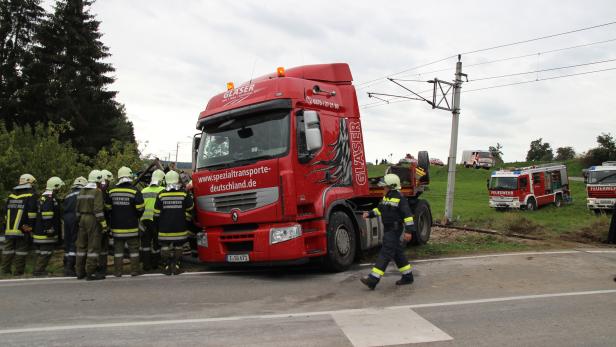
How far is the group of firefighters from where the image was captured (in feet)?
26.8

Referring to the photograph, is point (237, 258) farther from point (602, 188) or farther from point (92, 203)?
point (602, 188)

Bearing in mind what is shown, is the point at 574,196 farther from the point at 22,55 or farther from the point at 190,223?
the point at 22,55

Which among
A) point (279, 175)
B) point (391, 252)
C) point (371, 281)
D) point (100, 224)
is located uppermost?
point (279, 175)

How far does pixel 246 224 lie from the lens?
25.9 ft

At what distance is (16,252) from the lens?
8.61 meters

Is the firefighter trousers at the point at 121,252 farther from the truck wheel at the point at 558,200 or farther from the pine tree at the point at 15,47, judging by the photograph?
the pine tree at the point at 15,47

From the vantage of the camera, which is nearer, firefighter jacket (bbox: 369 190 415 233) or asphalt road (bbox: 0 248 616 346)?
asphalt road (bbox: 0 248 616 346)

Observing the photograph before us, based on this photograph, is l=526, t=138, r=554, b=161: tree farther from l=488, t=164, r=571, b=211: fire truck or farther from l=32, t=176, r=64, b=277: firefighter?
l=32, t=176, r=64, b=277: firefighter

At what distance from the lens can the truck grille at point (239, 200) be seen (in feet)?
24.7

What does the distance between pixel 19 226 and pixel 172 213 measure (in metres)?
2.81

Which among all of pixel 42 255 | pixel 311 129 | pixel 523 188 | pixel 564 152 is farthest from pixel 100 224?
pixel 564 152

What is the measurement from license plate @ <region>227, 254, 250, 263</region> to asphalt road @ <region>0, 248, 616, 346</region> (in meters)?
0.33

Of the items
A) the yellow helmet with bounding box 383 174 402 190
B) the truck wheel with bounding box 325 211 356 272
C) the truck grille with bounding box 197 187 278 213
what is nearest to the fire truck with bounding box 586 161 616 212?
the truck wheel with bounding box 325 211 356 272

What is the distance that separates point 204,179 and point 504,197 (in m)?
21.3
